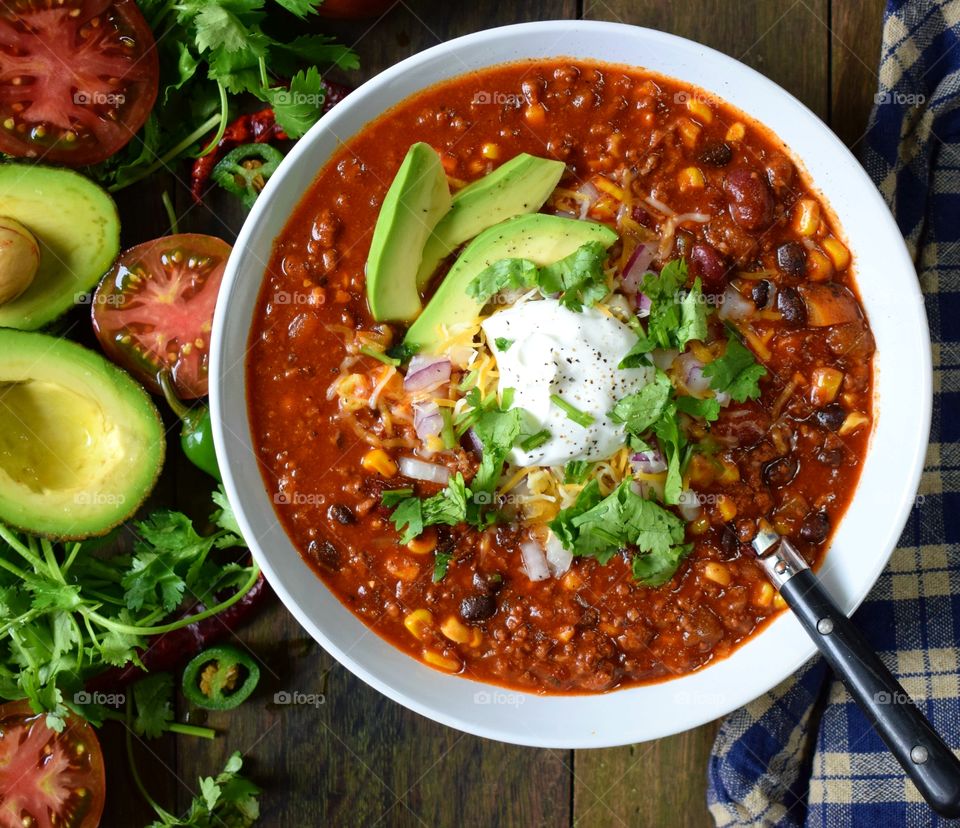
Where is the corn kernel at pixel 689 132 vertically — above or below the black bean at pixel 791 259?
above

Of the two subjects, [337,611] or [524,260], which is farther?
[337,611]

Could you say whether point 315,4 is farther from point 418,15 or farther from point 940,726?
point 940,726

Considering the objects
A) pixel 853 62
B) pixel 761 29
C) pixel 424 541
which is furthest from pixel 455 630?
pixel 853 62

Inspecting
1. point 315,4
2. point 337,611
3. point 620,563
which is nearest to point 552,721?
point 620,563

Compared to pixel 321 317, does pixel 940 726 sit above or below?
below

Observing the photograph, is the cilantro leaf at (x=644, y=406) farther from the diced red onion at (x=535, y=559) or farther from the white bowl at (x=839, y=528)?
the white bowl at (x=839, y=528)

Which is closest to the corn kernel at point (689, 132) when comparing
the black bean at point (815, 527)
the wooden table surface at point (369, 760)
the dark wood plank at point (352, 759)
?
the wooden table surface at point (369, 760)
